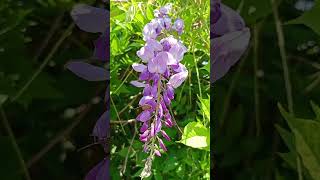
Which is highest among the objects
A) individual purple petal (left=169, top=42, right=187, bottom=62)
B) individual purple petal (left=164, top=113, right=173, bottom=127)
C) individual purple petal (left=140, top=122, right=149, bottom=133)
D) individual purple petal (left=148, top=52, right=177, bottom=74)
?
individual purple petal (left=169, top=42, right=187, bottom=62)

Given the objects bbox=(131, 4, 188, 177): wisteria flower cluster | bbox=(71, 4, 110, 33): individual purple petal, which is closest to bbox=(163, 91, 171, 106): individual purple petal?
bbox=(131, 4, 188, 177): wisteria flower cluster

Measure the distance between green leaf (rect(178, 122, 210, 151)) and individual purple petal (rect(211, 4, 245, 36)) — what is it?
11cm

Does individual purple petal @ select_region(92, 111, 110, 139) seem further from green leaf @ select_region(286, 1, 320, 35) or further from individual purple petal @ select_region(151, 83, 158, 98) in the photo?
green leaf @ select_region(286, 1, 320, 35)

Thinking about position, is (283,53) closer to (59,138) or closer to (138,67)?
(138,67)

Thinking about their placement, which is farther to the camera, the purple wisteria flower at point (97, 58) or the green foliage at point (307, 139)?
the purple wisteria flower at point (97, 58)

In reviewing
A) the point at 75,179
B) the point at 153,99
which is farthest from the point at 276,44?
the point at 75,179

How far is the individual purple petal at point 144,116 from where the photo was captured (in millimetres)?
629

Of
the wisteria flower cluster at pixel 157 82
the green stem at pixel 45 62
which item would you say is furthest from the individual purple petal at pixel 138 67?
the green stem at pixel 45 62

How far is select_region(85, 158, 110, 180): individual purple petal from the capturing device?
2.17 ft

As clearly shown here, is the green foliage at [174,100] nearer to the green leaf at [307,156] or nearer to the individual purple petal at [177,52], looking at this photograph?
the individual purple petal at [177,52]

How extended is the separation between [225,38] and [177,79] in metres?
0.08

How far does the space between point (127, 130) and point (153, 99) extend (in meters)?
0.04

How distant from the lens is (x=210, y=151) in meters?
0.66

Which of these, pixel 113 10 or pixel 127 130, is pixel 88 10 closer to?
pixel 113 10
